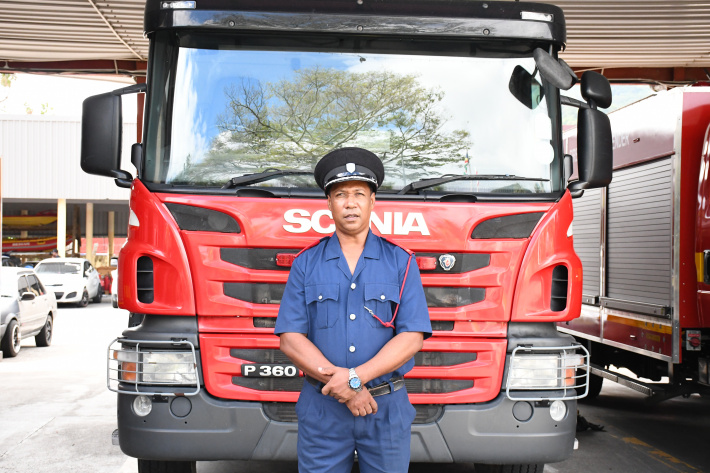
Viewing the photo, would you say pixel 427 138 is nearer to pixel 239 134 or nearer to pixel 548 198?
pixel 548 198

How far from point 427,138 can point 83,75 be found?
8.82 meters

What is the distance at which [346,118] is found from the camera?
4.48 meters

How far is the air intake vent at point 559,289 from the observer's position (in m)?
4.29

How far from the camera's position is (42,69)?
452 inches

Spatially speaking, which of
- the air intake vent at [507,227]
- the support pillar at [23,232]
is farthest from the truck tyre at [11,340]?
the support pillar at [23,232]

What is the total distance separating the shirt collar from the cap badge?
947 millimetres

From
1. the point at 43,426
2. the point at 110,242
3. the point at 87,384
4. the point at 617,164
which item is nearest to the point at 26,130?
the point at 110,242

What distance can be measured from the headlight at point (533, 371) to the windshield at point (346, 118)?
0.90 metres

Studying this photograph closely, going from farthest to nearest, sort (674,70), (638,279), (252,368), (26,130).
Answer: (26,130)
(674,70)
(638,279)
(252,368)

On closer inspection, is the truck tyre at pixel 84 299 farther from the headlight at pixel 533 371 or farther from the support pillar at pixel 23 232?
the headlight at pixel 533 371

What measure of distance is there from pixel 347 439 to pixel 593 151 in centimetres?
228

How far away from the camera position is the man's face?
321 cm

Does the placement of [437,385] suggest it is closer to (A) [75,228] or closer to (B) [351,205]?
(B) [351,205]

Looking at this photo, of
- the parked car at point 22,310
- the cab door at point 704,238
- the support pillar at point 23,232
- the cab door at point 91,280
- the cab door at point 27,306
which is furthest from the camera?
the support pillar at point 23,232
